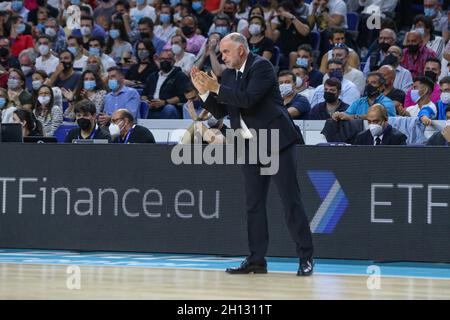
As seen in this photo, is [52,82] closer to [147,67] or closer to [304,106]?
[147,67]

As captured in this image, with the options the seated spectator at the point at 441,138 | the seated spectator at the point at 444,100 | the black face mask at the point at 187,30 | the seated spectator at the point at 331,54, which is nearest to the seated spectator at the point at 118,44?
the black face mask at the point at 187,30

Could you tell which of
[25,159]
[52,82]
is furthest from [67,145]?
[52,82]

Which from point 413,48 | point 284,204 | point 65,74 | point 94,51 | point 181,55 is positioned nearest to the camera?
point 284,204

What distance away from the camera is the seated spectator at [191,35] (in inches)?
747

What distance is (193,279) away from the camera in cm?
973

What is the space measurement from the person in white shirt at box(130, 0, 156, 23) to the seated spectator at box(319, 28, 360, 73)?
4.44 meters

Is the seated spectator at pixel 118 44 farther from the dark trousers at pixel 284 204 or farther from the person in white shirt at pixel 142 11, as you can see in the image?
the dark trousers at pixel 284 204

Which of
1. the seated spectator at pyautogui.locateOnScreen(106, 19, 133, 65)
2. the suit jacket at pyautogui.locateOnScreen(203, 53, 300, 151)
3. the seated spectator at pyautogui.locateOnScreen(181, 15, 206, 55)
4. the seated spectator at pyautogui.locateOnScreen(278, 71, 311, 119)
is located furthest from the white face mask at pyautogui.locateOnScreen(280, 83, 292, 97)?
the suit jacket at pyautogui.locateOnScreen(203, 53, 300, 151)

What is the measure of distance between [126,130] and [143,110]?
2.98 metres

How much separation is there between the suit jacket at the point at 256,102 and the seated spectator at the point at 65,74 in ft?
29.7

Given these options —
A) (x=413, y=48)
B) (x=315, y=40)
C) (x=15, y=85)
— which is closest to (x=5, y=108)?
(x=15, y=85)

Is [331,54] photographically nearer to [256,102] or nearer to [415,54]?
[415,54]

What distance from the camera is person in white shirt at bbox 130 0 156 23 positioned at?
2067 centimetres
